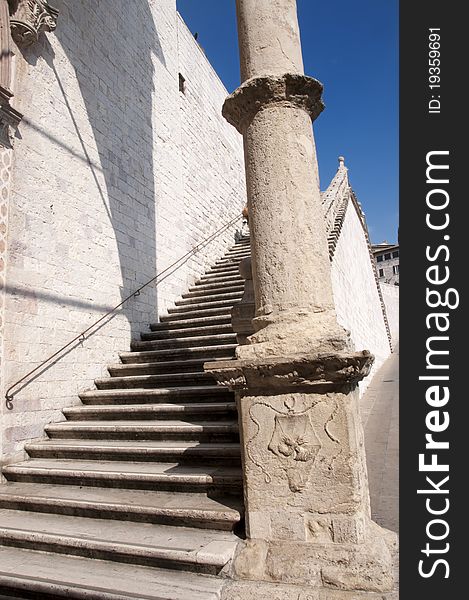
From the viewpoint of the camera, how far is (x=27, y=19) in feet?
15.7

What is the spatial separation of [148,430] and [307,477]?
6.69 ft

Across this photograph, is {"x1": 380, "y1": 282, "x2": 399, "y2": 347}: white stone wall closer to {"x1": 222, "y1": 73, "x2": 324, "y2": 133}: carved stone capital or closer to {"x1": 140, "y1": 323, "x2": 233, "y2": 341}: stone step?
{"x1": 140, "y1": 323, "x2": 233, "y2": 341}: stone step

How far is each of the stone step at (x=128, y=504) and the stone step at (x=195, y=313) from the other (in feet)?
10.1

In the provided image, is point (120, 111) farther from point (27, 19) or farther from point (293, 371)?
point (293, 371)

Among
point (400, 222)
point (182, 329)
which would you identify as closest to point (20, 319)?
point (182, 329)

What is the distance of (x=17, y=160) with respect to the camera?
4629mm

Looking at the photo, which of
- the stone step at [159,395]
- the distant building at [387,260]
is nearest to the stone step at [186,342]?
the stone step at [159,395]

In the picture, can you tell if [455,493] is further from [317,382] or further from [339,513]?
[317,382]

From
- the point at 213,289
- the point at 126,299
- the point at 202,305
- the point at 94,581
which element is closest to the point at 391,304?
the point at 213,289

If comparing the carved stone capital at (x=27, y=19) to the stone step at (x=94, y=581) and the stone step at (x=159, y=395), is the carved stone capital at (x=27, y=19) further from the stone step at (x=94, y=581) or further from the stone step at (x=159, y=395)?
the stone step at (x=94, y=581)

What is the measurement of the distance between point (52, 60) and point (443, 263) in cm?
528

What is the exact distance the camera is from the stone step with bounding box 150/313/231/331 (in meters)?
6.02

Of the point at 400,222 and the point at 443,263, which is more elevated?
the point at 400,222

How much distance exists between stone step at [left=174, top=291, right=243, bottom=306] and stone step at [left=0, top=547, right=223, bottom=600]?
434 cm
